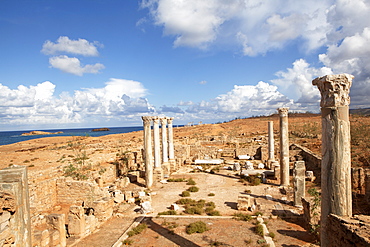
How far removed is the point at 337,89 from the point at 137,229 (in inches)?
332

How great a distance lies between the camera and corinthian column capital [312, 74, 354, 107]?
5.59 metres

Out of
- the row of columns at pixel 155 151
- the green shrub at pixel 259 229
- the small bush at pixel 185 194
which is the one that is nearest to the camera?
the green shrub at pixel 259 229

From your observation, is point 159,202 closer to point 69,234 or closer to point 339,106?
point 69,234

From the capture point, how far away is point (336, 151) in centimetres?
551

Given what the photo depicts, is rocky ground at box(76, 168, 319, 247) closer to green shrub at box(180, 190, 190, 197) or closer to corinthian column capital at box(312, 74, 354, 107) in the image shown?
green shrub at box(180, 190, 190, 197)

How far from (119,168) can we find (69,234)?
1059cm

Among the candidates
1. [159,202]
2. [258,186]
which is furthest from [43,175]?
[258,186]

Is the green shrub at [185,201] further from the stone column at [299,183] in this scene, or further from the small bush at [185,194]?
the stone column at [299,183]

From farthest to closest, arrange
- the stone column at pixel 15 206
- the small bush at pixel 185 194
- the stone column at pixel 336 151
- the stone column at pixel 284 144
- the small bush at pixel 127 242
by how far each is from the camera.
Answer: the stone column at pixel 284 144
the small bush at pixel 185 194
the small bush at pixel 127 242
the stone column at pixel 336 151
the stone column at pixel 15 206

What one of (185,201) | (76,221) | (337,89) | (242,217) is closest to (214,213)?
(242,217)

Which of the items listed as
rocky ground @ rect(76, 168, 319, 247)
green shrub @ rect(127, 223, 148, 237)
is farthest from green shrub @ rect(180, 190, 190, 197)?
→ green shrub @ rect(127, 223, 148, 237)

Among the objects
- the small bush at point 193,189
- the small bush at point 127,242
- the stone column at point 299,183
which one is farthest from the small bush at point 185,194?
the stone column at point 299,183

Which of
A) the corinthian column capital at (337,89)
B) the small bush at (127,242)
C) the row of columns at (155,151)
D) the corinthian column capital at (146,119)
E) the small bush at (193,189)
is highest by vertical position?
the corinthian column capital at (337,89)

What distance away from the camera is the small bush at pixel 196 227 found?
9.03 metres
